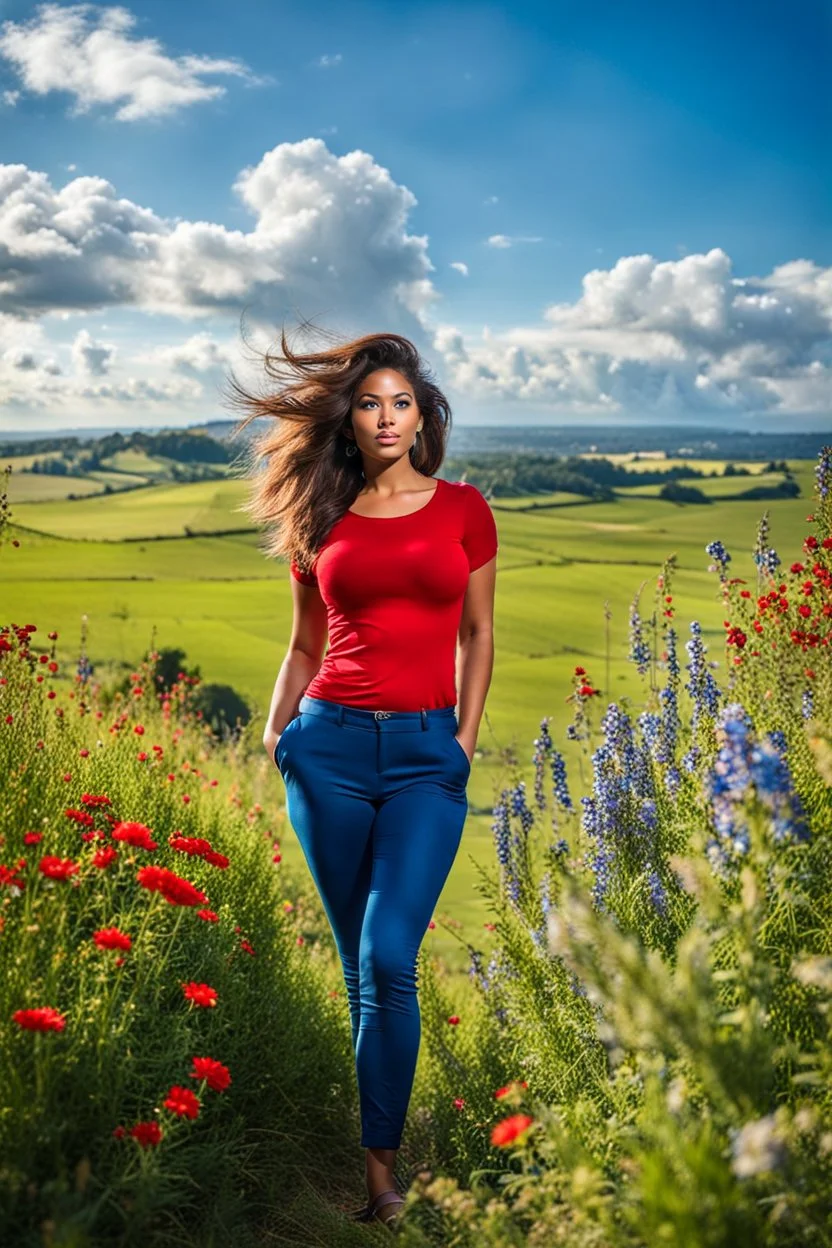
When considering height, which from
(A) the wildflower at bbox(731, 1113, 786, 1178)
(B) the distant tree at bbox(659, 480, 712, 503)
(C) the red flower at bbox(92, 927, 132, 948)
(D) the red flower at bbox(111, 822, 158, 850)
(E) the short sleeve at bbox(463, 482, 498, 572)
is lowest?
(C) the red flower at bbox(92, 927, 132, 948)

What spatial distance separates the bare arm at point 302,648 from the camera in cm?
378

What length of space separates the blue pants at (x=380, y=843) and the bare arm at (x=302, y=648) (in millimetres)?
401

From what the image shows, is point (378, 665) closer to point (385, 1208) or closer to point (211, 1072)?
point (211, 1072)

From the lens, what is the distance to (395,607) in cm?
331

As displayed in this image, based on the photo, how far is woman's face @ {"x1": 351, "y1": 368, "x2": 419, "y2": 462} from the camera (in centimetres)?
358

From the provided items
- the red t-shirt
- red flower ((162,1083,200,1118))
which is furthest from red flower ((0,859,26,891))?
the red t-shirt

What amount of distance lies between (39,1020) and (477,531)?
78.3 inches

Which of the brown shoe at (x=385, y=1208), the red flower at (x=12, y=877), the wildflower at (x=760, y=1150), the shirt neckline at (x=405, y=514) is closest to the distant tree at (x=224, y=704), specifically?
the shirt neckline at (x=405, y=514)

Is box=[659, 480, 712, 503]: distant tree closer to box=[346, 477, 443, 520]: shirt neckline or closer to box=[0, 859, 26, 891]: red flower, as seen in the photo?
box=[346, 477, 443, 520]: shirt neckline

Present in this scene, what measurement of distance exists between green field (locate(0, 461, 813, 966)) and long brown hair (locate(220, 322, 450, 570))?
609cm

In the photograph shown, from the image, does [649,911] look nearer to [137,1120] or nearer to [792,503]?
[137,1120]

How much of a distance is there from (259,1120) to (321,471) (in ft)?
6.87

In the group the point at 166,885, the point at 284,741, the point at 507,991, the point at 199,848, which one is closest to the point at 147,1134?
the point at 166,885

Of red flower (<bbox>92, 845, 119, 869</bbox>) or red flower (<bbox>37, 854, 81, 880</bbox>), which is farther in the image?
red flower (<bbox>92, 845, 119, 869</bbox>)
